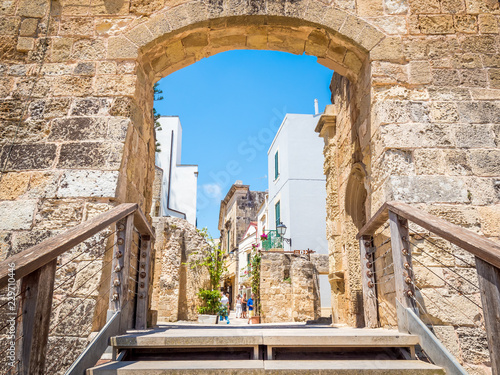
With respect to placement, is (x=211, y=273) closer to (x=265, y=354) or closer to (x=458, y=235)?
(x=265, y=354)

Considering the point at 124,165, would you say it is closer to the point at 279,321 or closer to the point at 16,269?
the point at 16,269

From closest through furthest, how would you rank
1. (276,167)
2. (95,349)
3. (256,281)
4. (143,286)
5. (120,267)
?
(95,349) → (120,267) → (143,286) → (256,281) → (276,167)

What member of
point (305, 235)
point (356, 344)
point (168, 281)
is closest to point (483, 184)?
point (356, 344)

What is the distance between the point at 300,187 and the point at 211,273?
8.19 metres

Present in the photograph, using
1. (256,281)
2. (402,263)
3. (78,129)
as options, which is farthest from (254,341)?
(256,281)

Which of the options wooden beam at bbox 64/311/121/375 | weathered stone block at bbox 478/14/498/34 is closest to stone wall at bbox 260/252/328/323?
weathered stone block at bbox 478/14/498/34

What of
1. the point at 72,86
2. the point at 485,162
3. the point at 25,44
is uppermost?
the point at 25,44

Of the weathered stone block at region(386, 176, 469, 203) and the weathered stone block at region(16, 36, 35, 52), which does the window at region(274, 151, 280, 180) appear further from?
the weathered stone block at region(386, 176, 469, 203)

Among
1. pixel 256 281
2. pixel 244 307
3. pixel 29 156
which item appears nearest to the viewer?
pixel 29 156

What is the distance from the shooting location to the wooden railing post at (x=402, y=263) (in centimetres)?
269

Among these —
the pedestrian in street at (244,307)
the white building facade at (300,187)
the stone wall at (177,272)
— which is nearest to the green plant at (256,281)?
the stone wall at (177,272)

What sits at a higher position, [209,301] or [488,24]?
[488,24]

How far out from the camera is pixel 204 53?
4504 mm

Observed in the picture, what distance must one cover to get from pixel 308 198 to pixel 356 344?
1516 centimetres
